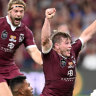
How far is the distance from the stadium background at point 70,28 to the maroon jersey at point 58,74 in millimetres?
4425

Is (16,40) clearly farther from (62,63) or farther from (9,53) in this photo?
(62,63)

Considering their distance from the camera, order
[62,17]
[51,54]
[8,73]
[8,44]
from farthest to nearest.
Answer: [62,17]
[8,73]
[8,44]
[51,54]

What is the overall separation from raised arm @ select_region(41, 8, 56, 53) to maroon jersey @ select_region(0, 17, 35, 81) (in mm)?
1339

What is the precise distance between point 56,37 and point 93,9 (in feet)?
24.2

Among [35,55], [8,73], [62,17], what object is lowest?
[8,73]

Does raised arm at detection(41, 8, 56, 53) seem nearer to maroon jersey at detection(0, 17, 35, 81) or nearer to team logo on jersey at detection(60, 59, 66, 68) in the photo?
team logo on jersey at detection(60, 59, 66, 68)

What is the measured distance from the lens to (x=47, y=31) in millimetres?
7191

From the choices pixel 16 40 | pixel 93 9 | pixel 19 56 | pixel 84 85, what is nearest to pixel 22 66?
pixel 19 56

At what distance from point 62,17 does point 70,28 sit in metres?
0.52

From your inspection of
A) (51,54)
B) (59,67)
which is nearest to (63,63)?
(59,67)

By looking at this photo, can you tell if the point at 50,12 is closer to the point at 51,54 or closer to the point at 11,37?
the point at 51,54

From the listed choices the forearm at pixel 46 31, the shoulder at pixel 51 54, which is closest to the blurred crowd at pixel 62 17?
the shoulder at pixel 51 54

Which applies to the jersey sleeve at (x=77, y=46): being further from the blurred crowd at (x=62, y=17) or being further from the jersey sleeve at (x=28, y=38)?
the blurred crowd at (x=62, y=17)

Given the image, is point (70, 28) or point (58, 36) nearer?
point (58, 36)
